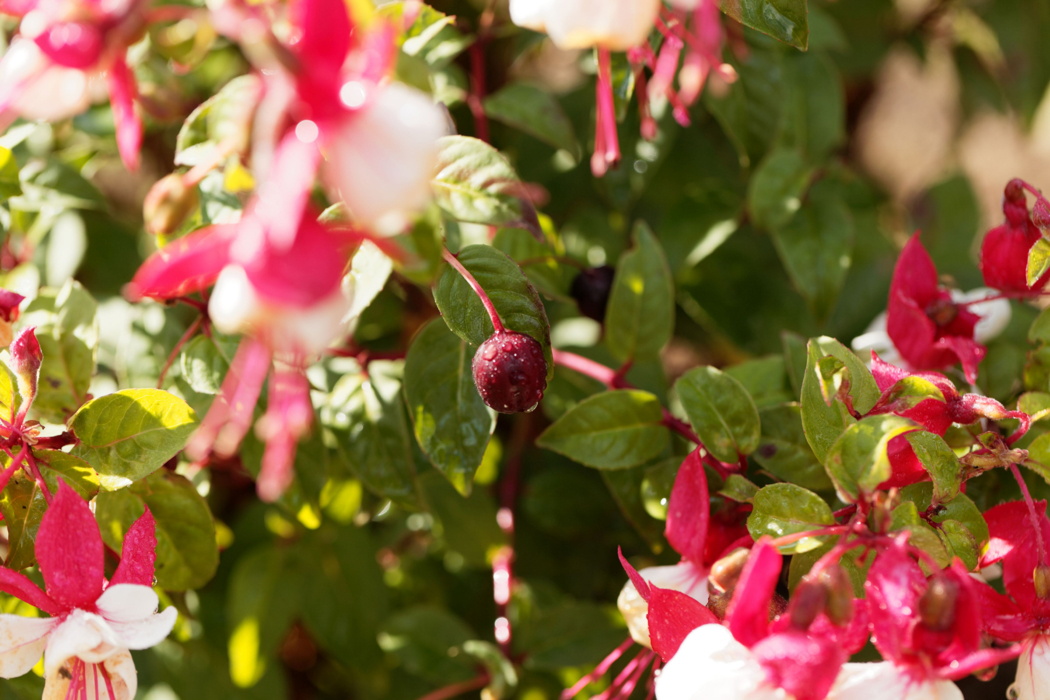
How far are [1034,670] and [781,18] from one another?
35 cm

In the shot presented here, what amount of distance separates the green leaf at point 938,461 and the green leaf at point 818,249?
29cm

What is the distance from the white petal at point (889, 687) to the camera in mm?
339

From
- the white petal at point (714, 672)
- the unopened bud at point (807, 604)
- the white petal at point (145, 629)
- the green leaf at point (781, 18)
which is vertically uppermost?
the green leaf at point (781, 18)

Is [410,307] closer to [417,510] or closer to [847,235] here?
[417,510]

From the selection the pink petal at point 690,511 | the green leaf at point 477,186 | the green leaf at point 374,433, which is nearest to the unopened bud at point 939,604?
the pink petal at point 690,511

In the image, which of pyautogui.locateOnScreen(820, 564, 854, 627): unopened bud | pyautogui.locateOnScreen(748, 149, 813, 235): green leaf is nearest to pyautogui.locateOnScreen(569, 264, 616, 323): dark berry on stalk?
pyautogui.locateOnScreen(748, 149, 813, 235): green leaf

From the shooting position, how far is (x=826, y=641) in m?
0.33

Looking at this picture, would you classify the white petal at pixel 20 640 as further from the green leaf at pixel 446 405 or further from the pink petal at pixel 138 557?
the green leaf at pixel 446 405

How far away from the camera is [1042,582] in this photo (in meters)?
0.39

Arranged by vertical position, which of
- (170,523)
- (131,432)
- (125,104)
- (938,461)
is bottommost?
(170,523)

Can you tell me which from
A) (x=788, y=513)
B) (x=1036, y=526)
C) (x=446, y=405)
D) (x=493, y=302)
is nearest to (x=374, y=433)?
(x=446, y=405)

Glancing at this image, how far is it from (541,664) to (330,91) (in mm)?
482

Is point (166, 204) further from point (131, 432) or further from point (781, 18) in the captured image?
point (781, 18)

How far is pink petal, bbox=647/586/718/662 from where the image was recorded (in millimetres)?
390
